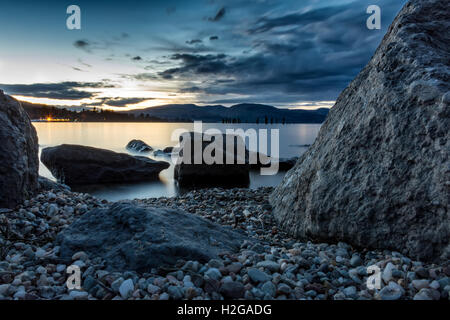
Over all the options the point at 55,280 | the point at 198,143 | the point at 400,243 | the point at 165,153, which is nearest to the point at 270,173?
the point at 198,143

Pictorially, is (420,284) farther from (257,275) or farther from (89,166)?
(89,166)

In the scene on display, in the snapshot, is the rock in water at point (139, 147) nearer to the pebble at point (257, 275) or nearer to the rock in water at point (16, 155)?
the rock in water at point (16, 155)

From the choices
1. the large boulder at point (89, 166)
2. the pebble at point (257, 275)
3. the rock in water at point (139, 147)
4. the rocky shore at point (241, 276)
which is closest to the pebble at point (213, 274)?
the rocky shore at point (241, 276)

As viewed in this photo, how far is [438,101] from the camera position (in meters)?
3.27

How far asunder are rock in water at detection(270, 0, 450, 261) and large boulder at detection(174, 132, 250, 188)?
743 centimetres

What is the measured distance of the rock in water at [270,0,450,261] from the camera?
3123 mm

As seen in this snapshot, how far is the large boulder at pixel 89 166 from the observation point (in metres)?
12.4

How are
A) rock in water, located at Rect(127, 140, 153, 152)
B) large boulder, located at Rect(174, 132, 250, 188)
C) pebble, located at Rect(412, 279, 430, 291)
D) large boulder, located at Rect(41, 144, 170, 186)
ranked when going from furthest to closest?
rock in water, located at Rect(127, 140, 153, 152) < large boulder, located at Rect(41, 144, 170, 186) < large boulder, located at Rect(174, 132, 250, 188) < pebble, located at Rect(412, 279, 430, 291)

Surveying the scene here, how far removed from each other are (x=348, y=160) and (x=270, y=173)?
39.8 feet

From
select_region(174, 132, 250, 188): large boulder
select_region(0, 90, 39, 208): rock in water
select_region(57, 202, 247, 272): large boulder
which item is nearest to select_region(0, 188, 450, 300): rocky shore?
select_region(57, 202, 247, 272): large boulder

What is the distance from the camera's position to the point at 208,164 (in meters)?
12.1

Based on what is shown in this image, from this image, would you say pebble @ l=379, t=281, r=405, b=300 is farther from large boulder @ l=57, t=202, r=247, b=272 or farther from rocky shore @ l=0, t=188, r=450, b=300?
large boulder @ l=57, t=202, r=247, b=272

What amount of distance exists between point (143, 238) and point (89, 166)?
411 inches

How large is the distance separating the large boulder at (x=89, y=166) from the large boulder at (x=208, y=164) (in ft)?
7.23
